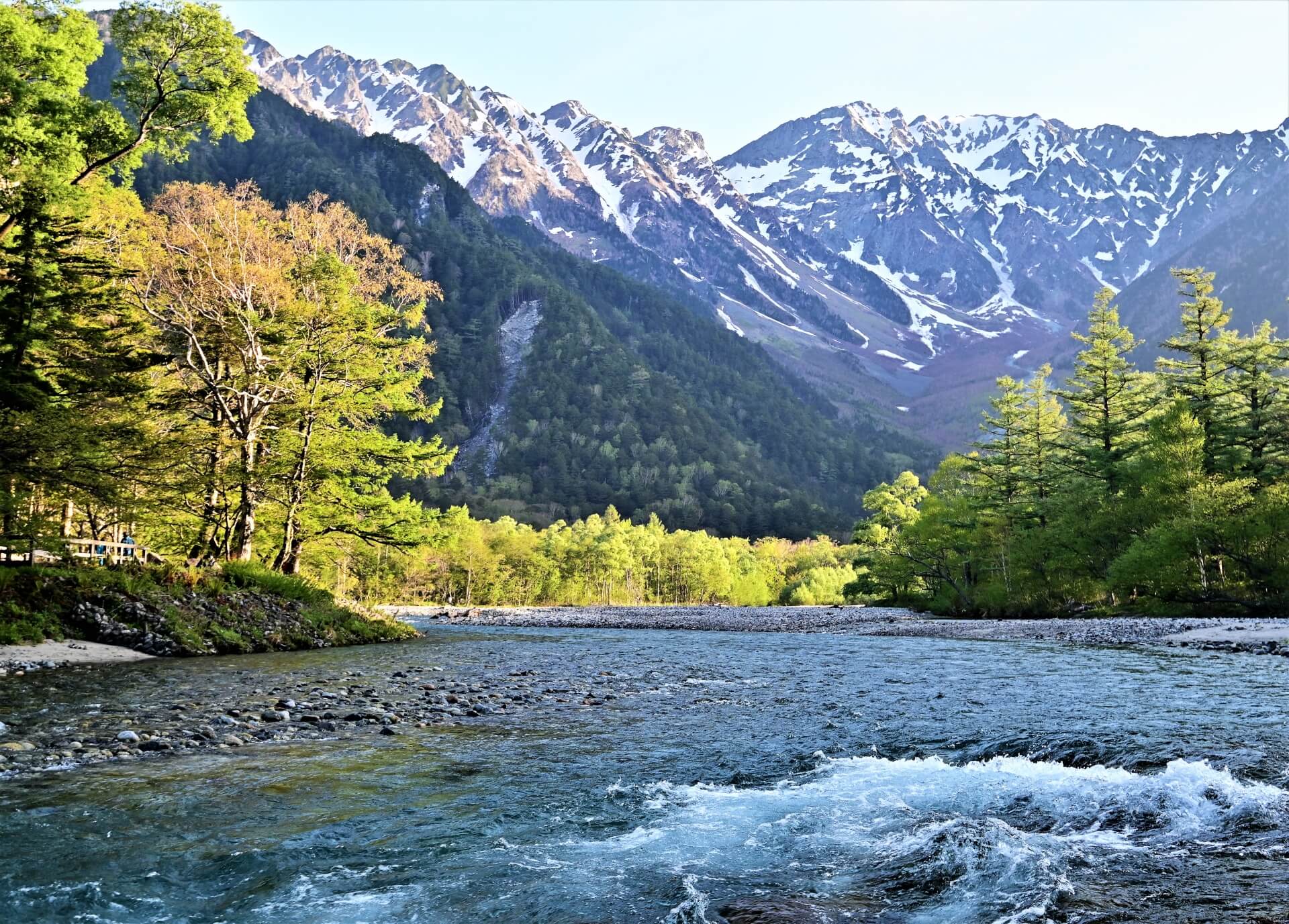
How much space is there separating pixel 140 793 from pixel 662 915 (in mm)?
6306

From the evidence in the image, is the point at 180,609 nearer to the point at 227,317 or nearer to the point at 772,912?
the point at 227,317

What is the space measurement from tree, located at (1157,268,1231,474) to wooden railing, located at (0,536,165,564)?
5158 centimetres

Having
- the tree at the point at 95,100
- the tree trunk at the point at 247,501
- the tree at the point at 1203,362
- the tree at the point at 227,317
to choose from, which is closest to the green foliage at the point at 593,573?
the tree at the point at 1203,362

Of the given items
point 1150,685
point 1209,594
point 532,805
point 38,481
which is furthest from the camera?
point 1209,594

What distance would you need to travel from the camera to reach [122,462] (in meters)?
22.1

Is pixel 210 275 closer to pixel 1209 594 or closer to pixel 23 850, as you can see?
pixel 23 850

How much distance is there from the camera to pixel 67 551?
2238 cm

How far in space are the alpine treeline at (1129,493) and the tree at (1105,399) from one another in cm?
11

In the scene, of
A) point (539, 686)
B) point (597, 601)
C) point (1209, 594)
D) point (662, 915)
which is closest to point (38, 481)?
point (539, 686)

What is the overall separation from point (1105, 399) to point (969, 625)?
2144 centimetres

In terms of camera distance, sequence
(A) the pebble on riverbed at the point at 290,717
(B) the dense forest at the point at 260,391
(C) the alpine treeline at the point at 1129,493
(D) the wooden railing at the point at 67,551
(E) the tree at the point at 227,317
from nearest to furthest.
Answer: (A) the pebble on riverbed at the point at 290,717
(D) the wooden railing at the point at 67,551
(B) the dense forest at the point at 260,391
(E) the tree at the point at 227,317
(C) the alpine treeline at the point at 1129,493

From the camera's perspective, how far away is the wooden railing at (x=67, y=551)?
21.2 metres

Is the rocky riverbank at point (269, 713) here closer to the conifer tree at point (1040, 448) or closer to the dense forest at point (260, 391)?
the dense forest at point (260, 391)

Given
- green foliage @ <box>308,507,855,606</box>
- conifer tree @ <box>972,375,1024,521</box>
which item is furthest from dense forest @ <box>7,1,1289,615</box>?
green foliage @ <box>308,507,855,606</box>
